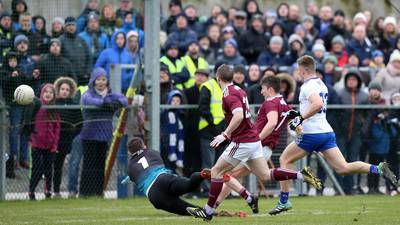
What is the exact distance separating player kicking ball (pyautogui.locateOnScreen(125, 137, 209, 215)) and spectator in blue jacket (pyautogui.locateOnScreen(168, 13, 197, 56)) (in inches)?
282

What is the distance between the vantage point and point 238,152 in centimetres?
1352

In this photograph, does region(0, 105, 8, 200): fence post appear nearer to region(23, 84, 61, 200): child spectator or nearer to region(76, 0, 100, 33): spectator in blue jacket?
region(23, 84, 61, 200): child spectator

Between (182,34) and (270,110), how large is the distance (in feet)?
22.3

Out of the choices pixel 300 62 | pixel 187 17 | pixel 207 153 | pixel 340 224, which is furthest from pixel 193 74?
pixel 340 224

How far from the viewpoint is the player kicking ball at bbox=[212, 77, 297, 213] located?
46.6ft

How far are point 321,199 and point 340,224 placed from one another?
5.35 m

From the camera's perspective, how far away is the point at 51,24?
1905 centimetres

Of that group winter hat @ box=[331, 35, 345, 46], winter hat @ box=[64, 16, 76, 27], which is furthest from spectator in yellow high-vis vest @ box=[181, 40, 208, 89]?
winter hat @ box=[331, 35, 345, 46]

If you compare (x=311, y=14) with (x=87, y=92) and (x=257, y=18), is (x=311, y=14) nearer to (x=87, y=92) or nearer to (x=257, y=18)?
(x=257, y=18)

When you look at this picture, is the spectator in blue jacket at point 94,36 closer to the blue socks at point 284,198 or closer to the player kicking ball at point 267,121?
the player kicking ball at point 267,121

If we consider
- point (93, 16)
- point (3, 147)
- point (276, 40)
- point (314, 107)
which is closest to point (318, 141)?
point (314, 107)

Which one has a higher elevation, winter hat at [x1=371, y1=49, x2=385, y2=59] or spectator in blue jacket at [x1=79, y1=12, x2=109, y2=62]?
spectator in blue jacket at [x1=79, y1=12, x2=109, y2=62]

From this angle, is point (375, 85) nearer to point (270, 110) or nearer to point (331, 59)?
point (331, 59)

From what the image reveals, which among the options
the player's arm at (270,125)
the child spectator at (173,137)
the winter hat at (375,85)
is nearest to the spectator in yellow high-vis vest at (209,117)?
the child spectator at (173,137)
